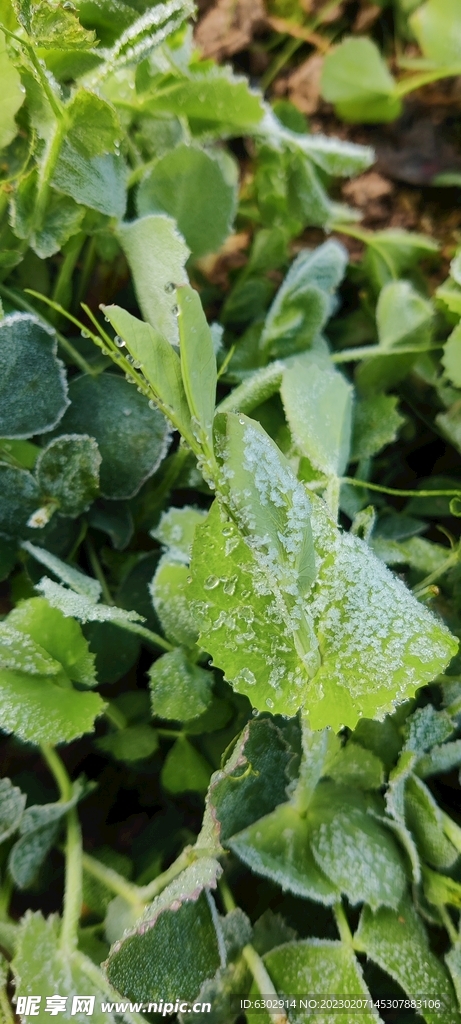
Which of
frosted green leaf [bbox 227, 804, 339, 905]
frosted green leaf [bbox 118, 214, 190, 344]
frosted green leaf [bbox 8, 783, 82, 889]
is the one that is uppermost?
frosted green leaf [bbox 118, 214, 190, 344]

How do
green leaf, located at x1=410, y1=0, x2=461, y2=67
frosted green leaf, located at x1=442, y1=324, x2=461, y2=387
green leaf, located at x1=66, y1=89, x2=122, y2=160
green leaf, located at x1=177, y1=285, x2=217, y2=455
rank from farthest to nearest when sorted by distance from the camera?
1. green leaf, located at x1=410, y1=0, x2=461, y2=67
2. frosted green leaf, located at x1=442, y1=324, x2=461, y2=387
3. green leaf, located at x1=66, y1=89, x2=122, y2=160
4. green leaf, located at x1=177, y1=285, x2=217, y2=455

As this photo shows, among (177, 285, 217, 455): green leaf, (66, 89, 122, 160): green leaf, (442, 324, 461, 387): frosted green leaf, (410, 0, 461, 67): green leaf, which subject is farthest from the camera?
(410, 0, 461, 67): green leaf

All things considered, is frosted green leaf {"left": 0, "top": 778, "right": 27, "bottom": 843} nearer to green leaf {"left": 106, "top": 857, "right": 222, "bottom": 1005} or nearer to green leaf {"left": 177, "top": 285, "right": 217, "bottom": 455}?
green leaf {"left": 106, "top": 857, "right": 222, "bottom": 1005}

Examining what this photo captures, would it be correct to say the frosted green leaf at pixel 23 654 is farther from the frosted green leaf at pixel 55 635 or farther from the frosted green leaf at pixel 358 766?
the frosted green leaf at pixel 358 766

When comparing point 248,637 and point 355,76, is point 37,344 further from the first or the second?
point 355,76

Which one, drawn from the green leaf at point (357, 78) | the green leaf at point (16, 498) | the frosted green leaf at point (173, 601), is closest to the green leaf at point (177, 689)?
the frosted green leaf at point (173, 601)

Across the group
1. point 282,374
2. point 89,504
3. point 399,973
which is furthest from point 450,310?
Answer: point 399,973

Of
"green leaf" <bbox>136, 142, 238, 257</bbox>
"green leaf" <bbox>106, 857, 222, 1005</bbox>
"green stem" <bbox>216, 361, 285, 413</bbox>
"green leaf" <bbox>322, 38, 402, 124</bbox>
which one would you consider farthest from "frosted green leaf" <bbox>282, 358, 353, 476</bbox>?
"green leaf" <bbox>322, 38, 402, 124</bbox>

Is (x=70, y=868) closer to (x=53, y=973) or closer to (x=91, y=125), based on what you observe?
(x=53, y=973)
